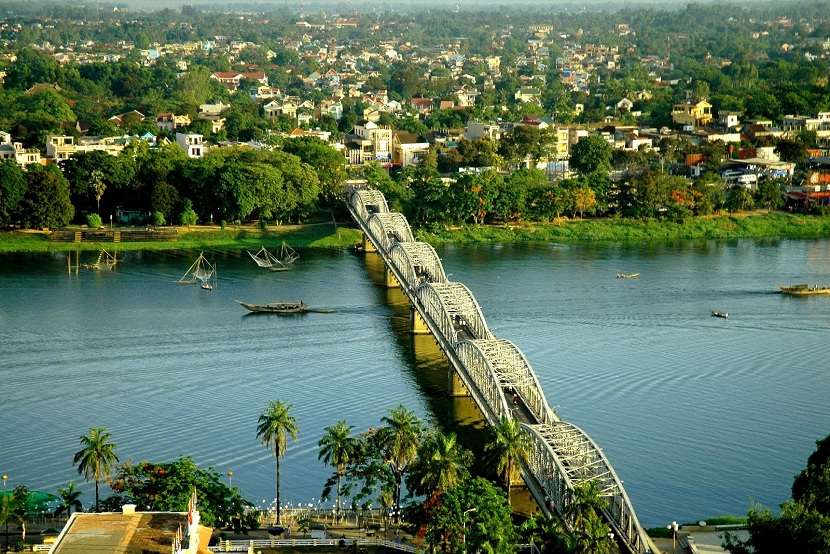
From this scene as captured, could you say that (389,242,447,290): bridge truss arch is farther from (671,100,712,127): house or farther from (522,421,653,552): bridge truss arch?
(671,100,712,127): house

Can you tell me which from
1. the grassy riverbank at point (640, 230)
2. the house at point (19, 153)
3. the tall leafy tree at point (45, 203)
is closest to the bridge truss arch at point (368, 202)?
the grassy riverbank at point (640, 230)

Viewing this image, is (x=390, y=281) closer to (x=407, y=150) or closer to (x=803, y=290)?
(x=803, y=290)

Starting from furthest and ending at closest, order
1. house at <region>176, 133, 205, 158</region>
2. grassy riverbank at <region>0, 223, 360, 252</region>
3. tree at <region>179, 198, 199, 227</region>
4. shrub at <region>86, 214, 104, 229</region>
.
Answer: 1. house at <region>176, 133, 205, 158</region>
2. tree at <region>179, 198, 199, 227</region>
3. shrub at <region>86, 214, 104, 229</region>
4. grassy riverbank at <region>0, 223, 360, 252</region>

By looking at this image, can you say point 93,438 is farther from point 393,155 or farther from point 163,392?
point 393,155

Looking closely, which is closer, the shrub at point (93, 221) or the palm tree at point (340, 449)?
the palm tree at point (340, 449)

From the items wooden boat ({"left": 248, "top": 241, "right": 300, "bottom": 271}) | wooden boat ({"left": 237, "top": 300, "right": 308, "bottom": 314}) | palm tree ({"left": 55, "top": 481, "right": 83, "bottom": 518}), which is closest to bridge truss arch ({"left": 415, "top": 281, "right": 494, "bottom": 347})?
wooden boat ({"left": 237, "top": 300, "right": 308, "bottom": 314})

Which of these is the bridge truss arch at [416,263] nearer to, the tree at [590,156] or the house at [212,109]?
the tree at [590,156]

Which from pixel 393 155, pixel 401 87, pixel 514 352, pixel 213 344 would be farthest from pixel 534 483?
pixel 401 87
